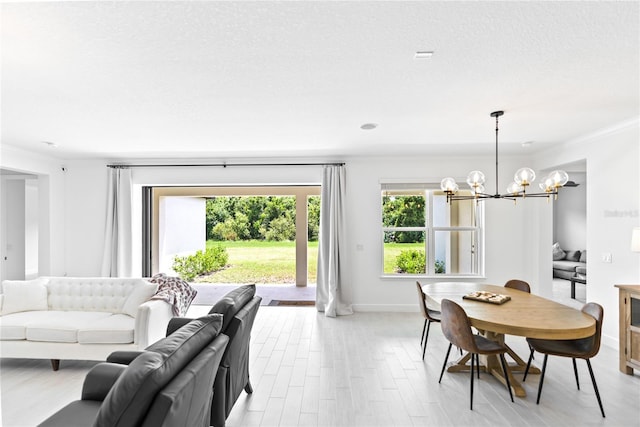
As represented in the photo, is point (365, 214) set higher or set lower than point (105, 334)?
higher

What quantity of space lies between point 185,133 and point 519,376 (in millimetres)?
4265

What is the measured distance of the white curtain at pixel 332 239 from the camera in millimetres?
5051

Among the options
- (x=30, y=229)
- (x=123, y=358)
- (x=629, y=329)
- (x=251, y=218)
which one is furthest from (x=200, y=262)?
(x=629, y=329)

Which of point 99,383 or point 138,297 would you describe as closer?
point 99,383

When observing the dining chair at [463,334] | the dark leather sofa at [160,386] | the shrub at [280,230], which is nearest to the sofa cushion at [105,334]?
the dark leather sofa at [160,386]

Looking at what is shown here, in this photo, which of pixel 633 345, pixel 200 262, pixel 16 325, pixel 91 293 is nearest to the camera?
pixel 633 345

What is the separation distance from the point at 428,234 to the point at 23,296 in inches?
209

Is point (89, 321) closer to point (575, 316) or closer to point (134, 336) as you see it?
point (134, 336)

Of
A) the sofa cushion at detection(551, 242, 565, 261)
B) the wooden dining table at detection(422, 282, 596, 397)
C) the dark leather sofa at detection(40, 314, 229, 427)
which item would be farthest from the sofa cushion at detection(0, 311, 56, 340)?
the sofa cushion at detection(551, 242, 565, 261)

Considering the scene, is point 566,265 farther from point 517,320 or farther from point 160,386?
point 160,386

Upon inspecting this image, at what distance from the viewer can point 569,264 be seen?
22.9 feet

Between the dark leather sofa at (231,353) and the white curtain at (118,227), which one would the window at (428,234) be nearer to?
the dark leather sofa at (231,353)

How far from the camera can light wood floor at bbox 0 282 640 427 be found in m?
2.32

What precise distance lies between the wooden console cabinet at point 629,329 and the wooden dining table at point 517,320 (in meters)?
0.80
